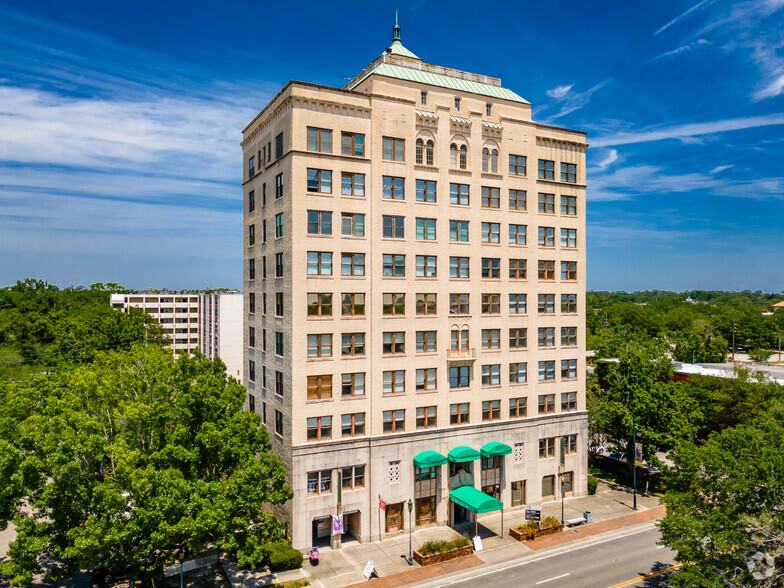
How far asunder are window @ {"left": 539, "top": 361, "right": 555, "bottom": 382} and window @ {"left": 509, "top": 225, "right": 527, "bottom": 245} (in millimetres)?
11311

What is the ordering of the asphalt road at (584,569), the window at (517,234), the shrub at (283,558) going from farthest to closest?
the window at (517,234), the shrub at (283,558), the asphalt road at (584,569)

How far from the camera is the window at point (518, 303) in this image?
4638 centimetres

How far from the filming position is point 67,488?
25125 millimetres

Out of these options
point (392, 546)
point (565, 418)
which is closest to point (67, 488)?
point (392, 546)

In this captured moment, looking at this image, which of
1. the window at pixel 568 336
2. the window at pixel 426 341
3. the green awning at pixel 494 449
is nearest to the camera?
the window at pixel 426 341

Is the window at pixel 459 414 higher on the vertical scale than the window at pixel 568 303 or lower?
lower

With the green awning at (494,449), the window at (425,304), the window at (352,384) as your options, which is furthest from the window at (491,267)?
A: the green awning at (494,449)

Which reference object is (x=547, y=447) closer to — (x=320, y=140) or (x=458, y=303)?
(x=458, y=303)

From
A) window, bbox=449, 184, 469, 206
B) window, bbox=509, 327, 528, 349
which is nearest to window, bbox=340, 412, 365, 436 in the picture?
window, bbox=509, 327, 528, 349

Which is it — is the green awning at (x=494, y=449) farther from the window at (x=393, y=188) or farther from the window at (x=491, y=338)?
the window at (x=393, y=188)

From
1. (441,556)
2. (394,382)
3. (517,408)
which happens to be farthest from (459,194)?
(441,556)

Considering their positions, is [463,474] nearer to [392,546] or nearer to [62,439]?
[392,546]

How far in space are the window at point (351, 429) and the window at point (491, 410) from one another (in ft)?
37.0

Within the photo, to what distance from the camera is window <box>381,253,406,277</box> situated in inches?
1614
